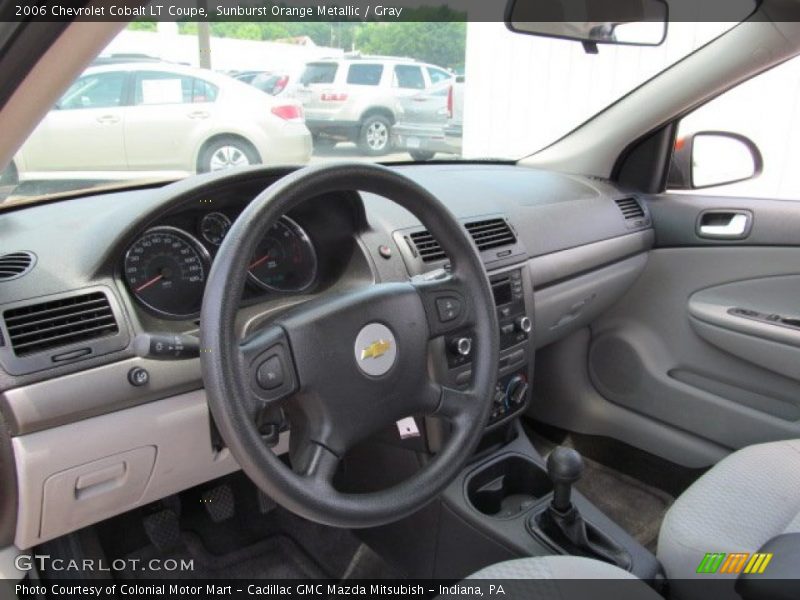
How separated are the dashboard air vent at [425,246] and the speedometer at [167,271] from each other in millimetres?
523

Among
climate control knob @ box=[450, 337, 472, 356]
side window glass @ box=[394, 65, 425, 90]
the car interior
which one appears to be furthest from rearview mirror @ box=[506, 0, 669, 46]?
side window glass @ box=[394, 65, 425, 90]

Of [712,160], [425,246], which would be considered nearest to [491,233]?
[425,246]

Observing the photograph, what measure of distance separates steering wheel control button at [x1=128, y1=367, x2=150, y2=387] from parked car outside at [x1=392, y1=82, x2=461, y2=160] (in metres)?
1.71

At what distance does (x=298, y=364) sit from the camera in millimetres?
1150

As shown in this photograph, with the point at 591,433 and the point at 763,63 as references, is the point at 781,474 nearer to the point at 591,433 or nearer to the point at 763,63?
the point at 591,433

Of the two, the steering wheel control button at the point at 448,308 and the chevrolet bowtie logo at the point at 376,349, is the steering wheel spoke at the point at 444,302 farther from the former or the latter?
the chevrolet bowtie logo at the point at 376,349

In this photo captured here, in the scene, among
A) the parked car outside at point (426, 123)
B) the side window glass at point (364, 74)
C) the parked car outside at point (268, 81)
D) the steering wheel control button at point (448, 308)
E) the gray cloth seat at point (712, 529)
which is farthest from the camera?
the side window glass at point (364, 74)

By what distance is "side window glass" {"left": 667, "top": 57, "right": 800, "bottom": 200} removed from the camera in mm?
2590

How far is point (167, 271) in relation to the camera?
1457 mm

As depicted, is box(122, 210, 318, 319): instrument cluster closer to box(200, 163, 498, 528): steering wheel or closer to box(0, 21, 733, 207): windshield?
box(0, 21, 733, 207): windshield

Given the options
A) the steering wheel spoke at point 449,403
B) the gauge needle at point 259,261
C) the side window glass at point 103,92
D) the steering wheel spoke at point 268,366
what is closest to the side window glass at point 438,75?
the side window glass at point 103,92

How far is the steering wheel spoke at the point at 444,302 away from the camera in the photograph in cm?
136

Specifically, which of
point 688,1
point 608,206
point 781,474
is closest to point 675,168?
point 608,206

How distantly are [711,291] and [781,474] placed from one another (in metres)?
0.97
